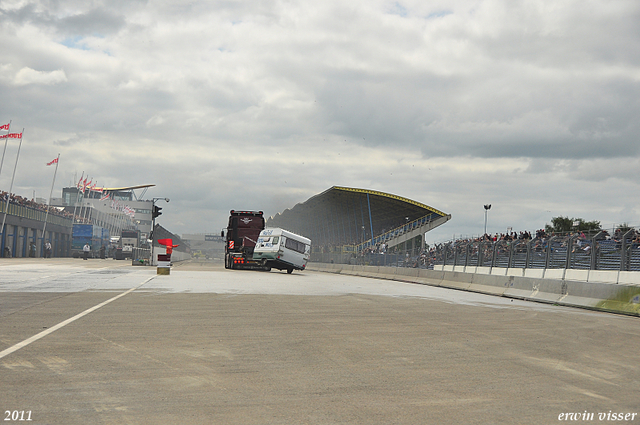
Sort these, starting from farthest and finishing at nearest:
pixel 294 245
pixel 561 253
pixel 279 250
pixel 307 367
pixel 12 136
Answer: pixel 12 136 → pixel 294 245 → pixel 279 250 → pixel 561 253 → pixel 307 367

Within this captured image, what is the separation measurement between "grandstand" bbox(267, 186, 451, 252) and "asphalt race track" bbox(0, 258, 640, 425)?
216ft

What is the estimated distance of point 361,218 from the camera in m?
98.4

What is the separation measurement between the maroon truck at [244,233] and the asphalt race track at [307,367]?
98.4ft

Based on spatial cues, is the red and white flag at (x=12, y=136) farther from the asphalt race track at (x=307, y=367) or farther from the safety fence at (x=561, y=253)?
the asphalt race track at (x=307, y=367)

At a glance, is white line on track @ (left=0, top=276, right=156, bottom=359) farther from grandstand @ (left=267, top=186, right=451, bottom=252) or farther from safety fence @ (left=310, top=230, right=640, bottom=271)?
grandstand @ (left=267, top=186, right=451, bottom=252)

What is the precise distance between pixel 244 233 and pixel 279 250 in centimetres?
518

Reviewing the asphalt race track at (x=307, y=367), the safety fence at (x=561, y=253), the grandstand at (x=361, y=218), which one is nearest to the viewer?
the asphalt race track at (x=307, y=367)

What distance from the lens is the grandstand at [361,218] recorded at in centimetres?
8350

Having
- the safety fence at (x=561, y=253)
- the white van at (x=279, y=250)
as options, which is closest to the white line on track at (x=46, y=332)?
the safety fence at (x=561, y=253)

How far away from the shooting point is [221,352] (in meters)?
8.16

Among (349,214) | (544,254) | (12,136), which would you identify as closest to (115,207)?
(349,214)

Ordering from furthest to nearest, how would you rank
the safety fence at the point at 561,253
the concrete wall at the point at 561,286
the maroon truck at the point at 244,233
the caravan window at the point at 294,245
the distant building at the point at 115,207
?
1. the distant building at the point at 115,207
2. the maroon truck at the point at 244,233
3. the caravan window at the point at 294,245
4. the safety fence at the point at 561,253
5. the concrete wall at the point at 561,286

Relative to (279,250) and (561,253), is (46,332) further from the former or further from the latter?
(279,250)

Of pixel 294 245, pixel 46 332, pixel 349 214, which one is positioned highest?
pixel 349 214
